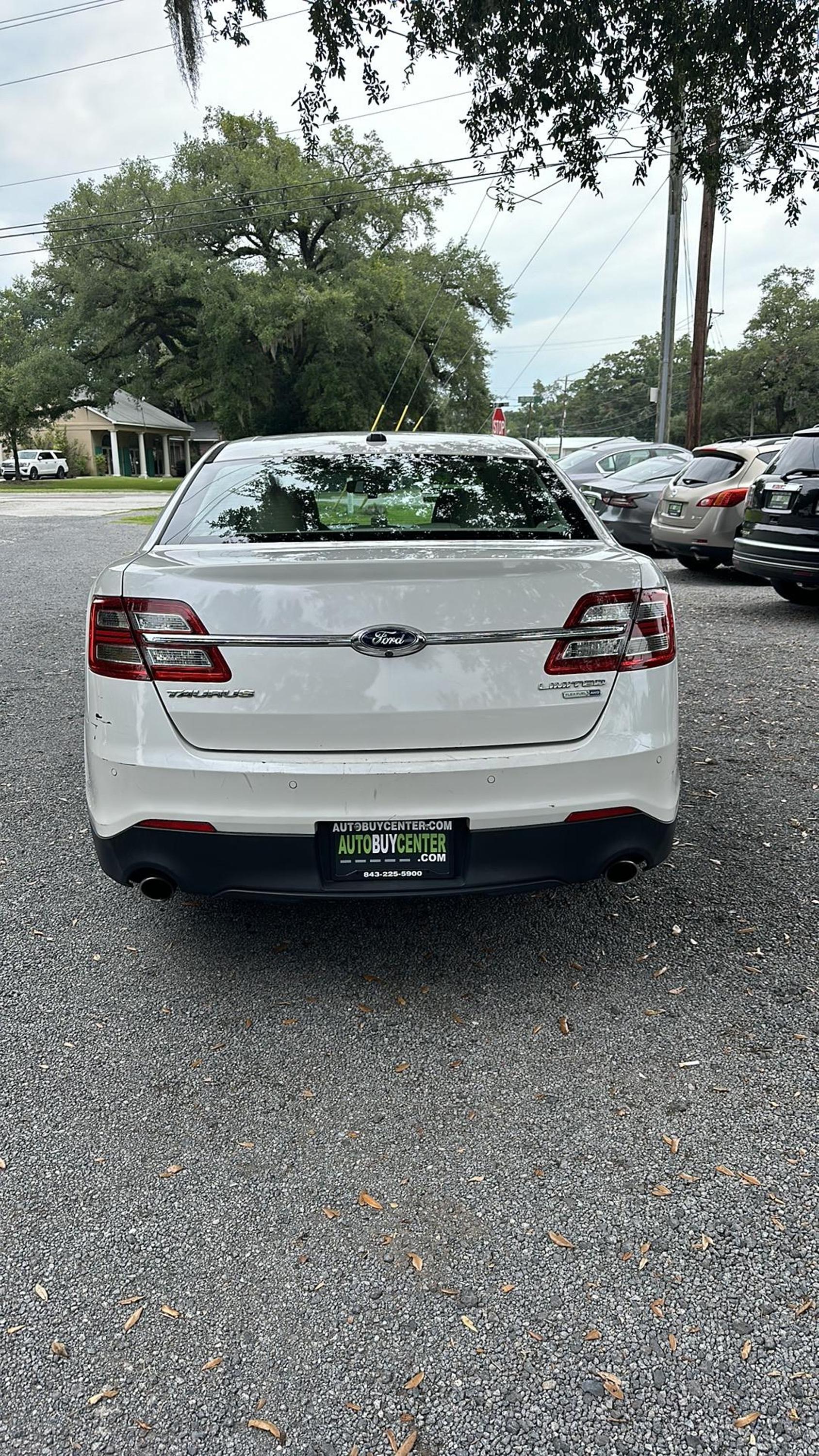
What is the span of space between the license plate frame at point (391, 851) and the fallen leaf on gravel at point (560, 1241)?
3.23ft

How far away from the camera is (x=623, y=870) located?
10.0ft

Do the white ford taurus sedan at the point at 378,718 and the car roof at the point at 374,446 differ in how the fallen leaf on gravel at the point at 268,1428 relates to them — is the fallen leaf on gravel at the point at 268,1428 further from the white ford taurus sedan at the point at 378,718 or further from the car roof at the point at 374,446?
the car roof at the point at 374,446

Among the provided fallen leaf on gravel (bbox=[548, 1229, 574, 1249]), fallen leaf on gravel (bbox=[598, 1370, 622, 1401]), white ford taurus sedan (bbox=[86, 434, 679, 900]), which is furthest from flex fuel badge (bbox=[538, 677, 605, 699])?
fallen leaf on gravel (bbox=[598, 1370, 622, 1401])

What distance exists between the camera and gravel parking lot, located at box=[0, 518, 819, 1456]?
72.4 inches

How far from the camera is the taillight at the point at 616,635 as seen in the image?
2.85 metres

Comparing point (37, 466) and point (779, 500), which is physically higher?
point (37, 466)

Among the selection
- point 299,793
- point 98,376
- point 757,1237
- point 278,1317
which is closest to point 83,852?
point 299,793

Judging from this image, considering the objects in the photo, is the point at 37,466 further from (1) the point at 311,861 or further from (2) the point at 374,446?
(1) the point at 311,861

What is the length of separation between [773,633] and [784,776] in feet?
13.9

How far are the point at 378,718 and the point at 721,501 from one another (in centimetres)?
965

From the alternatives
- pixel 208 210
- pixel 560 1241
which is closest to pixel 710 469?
pixel 560 1241

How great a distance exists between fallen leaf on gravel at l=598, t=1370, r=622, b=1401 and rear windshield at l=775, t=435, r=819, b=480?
8342mm

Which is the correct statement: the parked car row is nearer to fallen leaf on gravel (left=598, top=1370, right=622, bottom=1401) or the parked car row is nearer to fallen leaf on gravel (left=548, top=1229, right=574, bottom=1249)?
fallen leaf on gravel (left=548, top=1229, right=574, bottom=1249)

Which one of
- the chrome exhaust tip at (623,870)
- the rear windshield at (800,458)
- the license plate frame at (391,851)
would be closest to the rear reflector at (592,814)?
the chrome exhaust tip at (623,870)
